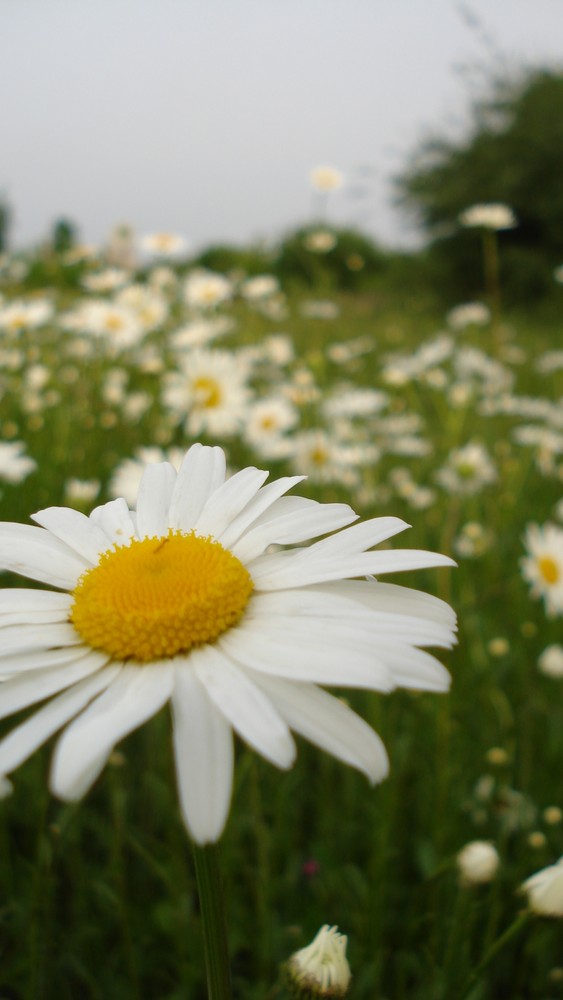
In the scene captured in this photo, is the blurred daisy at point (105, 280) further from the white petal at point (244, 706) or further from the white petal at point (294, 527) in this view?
the white petal at point (244, 706)

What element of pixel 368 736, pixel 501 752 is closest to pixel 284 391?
pixel 501 752

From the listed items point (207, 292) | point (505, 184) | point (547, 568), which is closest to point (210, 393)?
point (547, 568)

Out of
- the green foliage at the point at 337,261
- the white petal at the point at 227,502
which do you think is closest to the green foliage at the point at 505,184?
the green foliage at the point at 337,261

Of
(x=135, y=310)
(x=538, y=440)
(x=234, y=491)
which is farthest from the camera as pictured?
(x=135, y=310)

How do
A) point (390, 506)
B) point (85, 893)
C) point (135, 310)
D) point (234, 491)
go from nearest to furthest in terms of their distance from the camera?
1. point (234, 491)
2. point (85, 893)
3. point (390, 506)
4. point (135, 310)

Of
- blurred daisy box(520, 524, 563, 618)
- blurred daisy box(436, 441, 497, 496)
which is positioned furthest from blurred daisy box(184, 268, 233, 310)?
blurred daisy box(520, 524, 563, 618)

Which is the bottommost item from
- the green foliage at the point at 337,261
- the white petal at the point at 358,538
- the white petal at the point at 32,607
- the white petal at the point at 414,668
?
the white petal at the point at 414,668

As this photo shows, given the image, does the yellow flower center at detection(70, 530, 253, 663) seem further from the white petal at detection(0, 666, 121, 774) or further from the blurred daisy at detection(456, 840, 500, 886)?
the blurred daisy at detection(456, 840, 500, 886)

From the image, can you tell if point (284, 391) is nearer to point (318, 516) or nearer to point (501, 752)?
point (501, 752)
